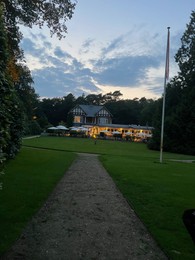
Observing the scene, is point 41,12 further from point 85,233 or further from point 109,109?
point 109,109

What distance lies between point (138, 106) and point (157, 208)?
4080 inches

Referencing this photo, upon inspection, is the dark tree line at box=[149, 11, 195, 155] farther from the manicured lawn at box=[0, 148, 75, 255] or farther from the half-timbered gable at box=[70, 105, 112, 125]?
the half-timbered gable at box=[70, 105, 112, 125]

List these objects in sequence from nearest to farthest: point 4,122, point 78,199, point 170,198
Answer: point 4,122
point 78,199
point 170,198

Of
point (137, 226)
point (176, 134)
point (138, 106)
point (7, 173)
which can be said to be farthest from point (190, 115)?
point (138, 106)

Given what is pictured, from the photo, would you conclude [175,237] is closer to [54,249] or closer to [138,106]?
[54,249]

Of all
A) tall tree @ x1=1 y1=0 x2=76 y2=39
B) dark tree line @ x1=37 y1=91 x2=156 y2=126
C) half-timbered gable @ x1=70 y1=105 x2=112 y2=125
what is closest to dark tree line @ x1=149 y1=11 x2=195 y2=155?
tall tree @ x1=1 y1=0 x2=76 y2=39

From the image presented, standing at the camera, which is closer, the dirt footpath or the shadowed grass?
the dirt footpath

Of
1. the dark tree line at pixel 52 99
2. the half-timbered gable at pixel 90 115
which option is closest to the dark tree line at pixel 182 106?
the dark tree line at pixel 52 99

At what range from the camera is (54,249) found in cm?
515

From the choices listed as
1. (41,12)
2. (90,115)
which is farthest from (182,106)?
(90,115)

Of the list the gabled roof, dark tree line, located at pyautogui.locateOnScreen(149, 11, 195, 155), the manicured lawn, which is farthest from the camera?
the gabled roof

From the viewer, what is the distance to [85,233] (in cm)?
602

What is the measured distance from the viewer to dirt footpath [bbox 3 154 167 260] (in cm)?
504

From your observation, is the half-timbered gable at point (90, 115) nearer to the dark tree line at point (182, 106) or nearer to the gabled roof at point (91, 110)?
the gabled roof at point (91, 110)
